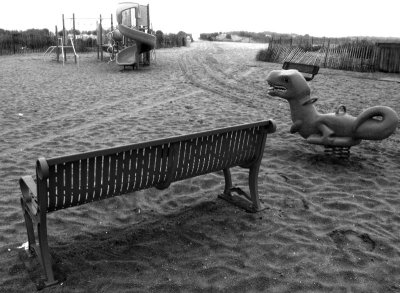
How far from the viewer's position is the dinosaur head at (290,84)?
6.11 meters

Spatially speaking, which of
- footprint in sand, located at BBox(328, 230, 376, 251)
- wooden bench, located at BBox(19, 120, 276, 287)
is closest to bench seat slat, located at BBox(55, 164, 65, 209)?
wooden bench, located at BBox(19, 120, 276, 287)

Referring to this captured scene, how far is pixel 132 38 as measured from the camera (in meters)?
19.7

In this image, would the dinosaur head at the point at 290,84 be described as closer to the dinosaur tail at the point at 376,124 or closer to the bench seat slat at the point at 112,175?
the dinosaur tail at the point at 376,124

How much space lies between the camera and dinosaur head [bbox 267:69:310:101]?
611cm

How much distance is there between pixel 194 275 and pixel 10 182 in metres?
2.91

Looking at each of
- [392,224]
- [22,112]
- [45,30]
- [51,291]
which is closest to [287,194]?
[392,224]

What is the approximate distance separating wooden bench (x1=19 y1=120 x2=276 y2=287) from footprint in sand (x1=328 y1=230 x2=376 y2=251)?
108 centimetres

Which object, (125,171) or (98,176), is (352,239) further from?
(98,176)

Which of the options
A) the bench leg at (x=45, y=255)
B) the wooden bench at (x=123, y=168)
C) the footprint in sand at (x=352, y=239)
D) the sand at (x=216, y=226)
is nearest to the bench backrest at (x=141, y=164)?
the wooden bench at (x=123, y=168)

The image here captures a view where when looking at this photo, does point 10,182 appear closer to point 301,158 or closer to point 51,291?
point 51,291

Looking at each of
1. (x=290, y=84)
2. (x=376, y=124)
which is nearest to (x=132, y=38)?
(x=290, y=84)

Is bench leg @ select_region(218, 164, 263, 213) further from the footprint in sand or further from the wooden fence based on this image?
the wooden fence

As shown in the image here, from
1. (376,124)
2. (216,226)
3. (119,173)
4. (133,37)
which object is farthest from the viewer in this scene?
(133,37)

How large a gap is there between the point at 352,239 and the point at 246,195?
1187 millimetres
